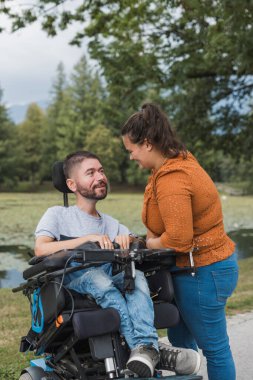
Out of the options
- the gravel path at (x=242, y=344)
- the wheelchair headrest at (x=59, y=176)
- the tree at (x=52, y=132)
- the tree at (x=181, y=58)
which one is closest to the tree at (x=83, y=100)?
the tree at (x=52, y=132)

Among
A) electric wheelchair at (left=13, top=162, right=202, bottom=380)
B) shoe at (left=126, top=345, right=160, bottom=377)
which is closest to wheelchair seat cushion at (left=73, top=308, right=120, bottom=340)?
electric wheelchair at (left=13, top=162, right=202, bottom=380)

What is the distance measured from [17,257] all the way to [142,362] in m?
15.0

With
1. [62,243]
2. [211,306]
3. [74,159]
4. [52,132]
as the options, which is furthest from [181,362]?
[52,132]

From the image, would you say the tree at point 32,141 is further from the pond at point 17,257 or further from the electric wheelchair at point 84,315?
the electric wheelchair at point 84,315

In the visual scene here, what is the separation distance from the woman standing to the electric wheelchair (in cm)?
10

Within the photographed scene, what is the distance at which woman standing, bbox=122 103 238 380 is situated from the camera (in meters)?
3.11

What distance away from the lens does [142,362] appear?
9.38ft

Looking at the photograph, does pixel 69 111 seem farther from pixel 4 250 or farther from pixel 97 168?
pixel 97 168

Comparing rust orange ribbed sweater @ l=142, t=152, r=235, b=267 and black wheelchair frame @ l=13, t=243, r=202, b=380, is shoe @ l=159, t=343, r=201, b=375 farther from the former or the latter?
rust orange ribbed sweater @ l=142, t=152, r=235, b=267

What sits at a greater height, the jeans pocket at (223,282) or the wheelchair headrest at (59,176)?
the wheelchair headrest at (59,176)

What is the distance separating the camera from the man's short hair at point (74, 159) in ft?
11.6

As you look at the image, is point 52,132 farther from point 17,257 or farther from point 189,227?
point 189,227

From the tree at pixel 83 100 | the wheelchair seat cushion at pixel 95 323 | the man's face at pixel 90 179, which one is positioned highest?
the tree at pixel 83 100

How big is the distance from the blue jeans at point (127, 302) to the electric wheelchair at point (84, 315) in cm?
5
